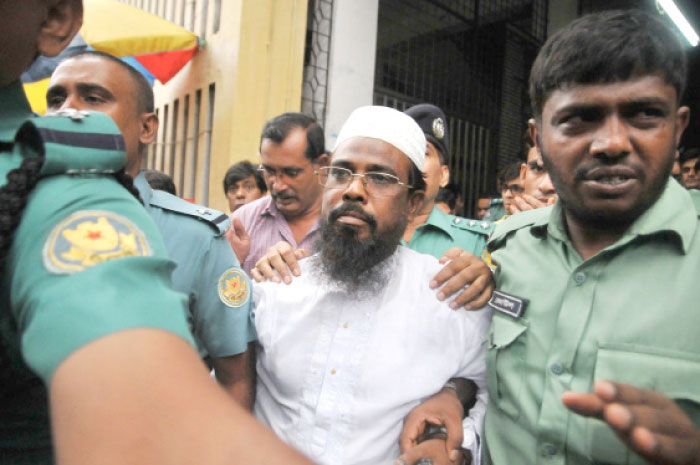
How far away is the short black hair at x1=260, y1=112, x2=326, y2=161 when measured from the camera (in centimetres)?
340

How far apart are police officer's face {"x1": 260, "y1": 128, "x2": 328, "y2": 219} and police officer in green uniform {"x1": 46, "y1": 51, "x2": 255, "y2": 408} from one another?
143cm

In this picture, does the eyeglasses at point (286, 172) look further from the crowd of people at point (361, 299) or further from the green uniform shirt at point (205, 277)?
the green uniform shirt at point (205, 277)

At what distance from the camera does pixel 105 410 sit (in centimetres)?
49

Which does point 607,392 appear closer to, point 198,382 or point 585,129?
point 198,382

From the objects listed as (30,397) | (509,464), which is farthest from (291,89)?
(30,397)

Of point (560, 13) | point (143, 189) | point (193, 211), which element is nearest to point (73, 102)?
point (143, 189)

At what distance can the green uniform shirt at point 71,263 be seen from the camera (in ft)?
1.69

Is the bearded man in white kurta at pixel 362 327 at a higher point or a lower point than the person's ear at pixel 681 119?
lower

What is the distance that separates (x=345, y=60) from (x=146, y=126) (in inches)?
161

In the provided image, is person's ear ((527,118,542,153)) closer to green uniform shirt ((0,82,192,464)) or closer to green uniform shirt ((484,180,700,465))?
green uniform shirt ((484,180,700,465))

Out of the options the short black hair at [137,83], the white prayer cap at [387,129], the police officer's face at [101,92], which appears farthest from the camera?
the white prayer cap at [387,129]

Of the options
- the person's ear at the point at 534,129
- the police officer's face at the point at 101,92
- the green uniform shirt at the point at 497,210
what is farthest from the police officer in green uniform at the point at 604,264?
the green uniform shirt at the point at 497,210

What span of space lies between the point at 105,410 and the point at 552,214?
57.3 inches

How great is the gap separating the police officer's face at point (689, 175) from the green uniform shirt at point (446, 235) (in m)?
2.25
